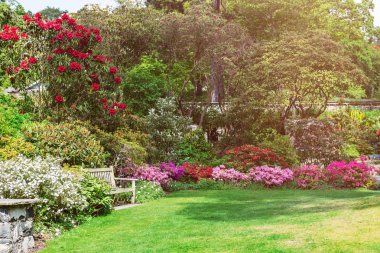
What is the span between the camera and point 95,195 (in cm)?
1062

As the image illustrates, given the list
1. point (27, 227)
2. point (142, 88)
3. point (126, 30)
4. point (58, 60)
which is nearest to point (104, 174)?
point (58, 60)

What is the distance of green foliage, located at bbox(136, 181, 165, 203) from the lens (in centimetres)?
1338

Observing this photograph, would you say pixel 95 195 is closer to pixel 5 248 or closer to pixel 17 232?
pixel 17 232

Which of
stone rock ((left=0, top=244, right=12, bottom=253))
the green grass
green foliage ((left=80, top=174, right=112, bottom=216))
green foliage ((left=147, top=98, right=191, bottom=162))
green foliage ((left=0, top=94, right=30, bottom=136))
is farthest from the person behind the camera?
green foliage ((left=147, top=98, right=191, bottom=162))

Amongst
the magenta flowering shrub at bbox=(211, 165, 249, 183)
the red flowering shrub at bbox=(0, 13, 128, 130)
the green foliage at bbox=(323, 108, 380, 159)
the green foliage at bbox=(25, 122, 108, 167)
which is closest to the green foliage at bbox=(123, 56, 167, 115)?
the magenta flowering shrub at bbox=(211, 165, 249, 183)

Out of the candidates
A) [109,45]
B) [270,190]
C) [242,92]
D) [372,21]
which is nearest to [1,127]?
[270,190]

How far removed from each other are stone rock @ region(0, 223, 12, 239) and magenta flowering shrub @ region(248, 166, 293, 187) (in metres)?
10.3

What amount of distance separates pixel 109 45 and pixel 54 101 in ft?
27.5

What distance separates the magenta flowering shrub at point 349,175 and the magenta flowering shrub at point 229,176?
9.32 ft

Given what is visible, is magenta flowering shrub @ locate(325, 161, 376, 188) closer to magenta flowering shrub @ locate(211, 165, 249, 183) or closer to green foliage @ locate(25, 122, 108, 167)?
magenta flowering shrub @ locate(211, 165, 249, 183)

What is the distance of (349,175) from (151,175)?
6.51 m

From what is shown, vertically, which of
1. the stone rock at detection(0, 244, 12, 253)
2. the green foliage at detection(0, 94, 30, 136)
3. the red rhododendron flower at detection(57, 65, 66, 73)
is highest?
the red rhododendron flower at detection(57, 65, 66, 73)

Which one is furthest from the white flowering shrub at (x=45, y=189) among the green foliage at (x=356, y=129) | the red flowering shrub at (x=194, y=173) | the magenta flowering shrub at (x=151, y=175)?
the green foliage at (x=356, y=129)

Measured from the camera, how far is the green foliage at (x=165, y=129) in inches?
792
